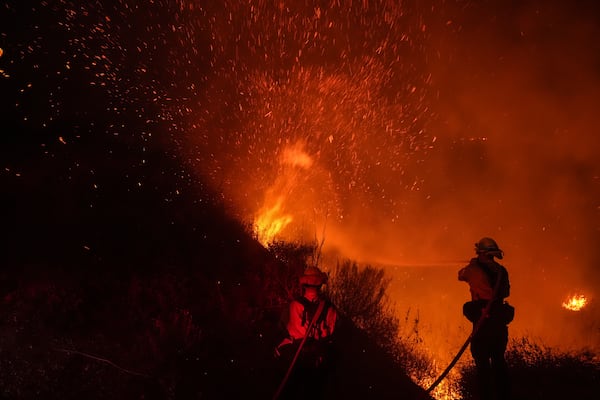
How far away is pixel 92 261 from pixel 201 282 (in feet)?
6.89

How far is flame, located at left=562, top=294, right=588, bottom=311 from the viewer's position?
86.9 feet

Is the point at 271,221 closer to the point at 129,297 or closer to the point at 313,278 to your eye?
the point at 129,297

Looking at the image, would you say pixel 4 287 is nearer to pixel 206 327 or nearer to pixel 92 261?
pixel 92 261

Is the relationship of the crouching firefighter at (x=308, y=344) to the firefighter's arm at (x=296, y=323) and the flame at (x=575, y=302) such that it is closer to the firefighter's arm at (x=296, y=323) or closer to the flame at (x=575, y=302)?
the firefighter's arm at (x=296, y=323)

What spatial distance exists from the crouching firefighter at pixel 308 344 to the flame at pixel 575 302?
103 ft

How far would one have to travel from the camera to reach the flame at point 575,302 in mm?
26498

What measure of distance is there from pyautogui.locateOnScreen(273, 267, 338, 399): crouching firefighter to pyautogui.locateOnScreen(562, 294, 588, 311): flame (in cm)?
3128

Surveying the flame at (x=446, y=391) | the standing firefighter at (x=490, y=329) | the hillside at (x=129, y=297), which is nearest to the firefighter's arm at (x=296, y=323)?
the hillside at (x=129, y=297)

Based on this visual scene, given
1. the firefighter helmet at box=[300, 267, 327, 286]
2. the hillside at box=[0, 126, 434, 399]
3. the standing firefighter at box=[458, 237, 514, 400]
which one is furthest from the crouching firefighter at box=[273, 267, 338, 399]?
the standing firefighter at box=[458, 237, 514, 400]

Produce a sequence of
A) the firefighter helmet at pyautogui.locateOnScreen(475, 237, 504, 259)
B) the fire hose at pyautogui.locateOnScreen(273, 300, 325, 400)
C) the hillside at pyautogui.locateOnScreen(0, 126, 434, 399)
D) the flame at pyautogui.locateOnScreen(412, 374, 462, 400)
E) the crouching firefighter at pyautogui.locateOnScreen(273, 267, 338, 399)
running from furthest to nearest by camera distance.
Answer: the flame at pyautogui.locateOnScreen(412, 374, 462, 400) < the firefighter helmet at pyautogui.locateOnScreen(475, 237, 504, 259) < the hillside at pyautogui.locateOnScreen(0, 126, 434, 399) < the crouching firefighter at pyautogui.locateOnScreen(273, 267, 338, 399) < the fire hose at pyautogui.locateOnScreen(273, 300, 325, 400)

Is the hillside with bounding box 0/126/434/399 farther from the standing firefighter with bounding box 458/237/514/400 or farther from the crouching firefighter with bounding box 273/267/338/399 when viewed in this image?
the standing firefighter with bounding box 458/237/514/400

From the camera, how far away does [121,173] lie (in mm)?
11047

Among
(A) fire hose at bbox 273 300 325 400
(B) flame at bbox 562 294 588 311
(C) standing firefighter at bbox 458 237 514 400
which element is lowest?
(A) fire hose at bbox 273 300 325 400

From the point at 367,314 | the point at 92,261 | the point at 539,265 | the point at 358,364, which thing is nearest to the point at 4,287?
the point at 92,261
